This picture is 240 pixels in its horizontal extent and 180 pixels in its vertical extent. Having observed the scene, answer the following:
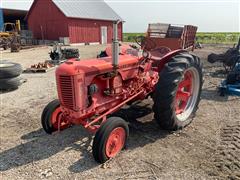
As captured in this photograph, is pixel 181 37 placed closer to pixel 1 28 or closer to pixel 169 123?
pixel 169 123

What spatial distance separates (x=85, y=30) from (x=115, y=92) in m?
22.3

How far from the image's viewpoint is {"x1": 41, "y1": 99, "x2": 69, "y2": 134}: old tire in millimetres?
4000

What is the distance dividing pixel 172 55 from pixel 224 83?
2.37m

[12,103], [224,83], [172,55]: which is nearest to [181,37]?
[224,83]

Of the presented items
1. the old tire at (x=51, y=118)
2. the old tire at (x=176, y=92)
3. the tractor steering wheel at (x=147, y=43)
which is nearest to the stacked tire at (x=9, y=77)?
the old tire at (x=51, y=118)

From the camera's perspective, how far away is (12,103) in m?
5.94

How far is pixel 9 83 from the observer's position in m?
6.90

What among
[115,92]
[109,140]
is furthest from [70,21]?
[109,140]

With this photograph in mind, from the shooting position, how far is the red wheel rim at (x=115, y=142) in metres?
3.37

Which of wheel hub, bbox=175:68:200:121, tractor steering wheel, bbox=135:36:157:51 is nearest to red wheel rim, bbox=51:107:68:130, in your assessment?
wheel hub, bbox=175:68:200:121

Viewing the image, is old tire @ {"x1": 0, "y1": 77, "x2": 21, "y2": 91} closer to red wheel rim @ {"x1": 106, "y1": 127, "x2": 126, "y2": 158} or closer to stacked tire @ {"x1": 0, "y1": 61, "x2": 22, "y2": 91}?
stacked tire @ {"x1": 0, "y1": 61, "x2": 22, "y2": 91}

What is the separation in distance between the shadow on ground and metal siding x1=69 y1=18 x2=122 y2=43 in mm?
20198

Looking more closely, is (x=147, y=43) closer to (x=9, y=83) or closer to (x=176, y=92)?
(x=176, y=92)

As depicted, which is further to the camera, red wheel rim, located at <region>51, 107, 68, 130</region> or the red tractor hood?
red wheel rim, located at <region>51, 107, 68, 130</region>
